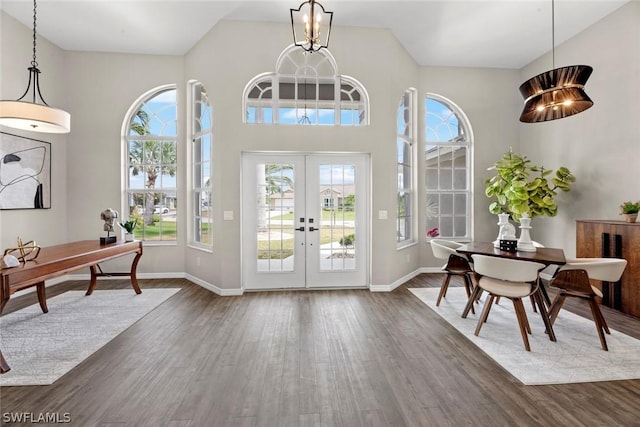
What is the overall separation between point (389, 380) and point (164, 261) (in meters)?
4.60

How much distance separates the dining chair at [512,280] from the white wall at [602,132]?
252 centimetres

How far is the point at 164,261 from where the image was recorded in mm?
5609

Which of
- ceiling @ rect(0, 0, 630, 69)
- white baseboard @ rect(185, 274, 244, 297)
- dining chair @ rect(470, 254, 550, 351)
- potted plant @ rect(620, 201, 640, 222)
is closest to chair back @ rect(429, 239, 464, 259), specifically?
dining chair @ rect(470, 254, 550, 351)

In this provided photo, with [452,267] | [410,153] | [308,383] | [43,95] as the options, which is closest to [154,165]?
[43,95]

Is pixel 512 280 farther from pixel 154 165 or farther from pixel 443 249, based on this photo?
pixel 154 165

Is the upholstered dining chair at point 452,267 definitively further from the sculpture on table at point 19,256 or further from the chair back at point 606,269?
the sculpture on table at point 19,256

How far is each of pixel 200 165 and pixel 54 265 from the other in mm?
2695

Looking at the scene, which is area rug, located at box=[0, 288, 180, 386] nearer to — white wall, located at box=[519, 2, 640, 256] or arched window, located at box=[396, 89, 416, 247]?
arched window, located at box=[396, 89, 416, 247]

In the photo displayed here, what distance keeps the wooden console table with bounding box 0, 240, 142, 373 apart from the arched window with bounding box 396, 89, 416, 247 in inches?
164

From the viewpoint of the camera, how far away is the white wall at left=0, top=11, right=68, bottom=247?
4344mm

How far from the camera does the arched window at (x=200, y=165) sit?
5.14 metres

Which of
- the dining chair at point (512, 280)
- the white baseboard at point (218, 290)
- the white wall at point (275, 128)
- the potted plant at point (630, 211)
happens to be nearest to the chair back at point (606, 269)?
the dining chair at point (512, 280)

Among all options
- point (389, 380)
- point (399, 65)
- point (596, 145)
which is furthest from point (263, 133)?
point (596, 145)

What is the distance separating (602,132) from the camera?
14.9ft
